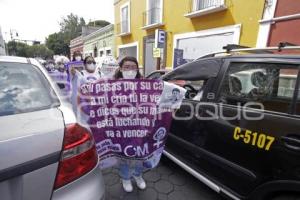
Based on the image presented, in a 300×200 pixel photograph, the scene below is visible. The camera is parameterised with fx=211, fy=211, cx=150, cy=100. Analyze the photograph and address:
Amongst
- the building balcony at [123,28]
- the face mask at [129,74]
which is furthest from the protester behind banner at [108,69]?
the building balcony at [123,28]

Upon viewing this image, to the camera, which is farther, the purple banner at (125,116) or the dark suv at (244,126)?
the purple banner at (125,116)

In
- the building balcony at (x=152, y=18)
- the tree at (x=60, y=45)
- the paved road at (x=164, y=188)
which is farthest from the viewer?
the tree at (x=60, y=45)

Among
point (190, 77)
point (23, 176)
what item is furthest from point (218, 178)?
point (23, 176)

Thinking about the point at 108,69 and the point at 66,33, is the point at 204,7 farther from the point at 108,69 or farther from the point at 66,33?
the point at 66,33

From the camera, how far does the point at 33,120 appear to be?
1.24 m

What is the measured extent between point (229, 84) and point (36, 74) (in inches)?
70.3

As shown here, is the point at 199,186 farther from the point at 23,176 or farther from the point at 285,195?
the point at 23,176

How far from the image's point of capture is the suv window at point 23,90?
55.3 inches

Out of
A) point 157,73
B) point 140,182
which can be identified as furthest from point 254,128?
point 157,73

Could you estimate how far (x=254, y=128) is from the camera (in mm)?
1704

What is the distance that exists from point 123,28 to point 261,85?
1557 cm

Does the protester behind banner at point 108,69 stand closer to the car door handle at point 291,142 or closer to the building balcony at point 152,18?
the car door handle at point 291,142

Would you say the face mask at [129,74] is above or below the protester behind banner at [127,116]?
above

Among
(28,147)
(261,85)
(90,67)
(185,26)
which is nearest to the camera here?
(28,147)
